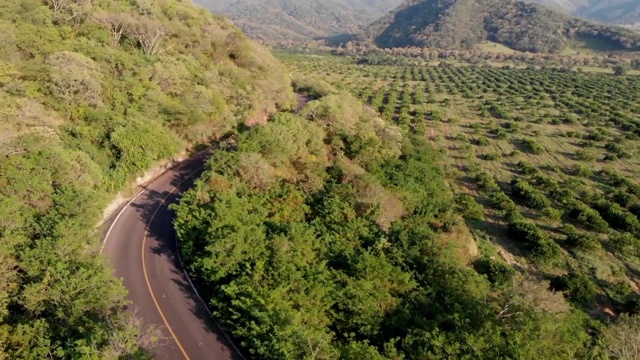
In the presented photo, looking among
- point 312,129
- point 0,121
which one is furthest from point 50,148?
point 312,129

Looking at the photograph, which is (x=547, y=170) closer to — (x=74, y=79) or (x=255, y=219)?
(x=255, y=219)

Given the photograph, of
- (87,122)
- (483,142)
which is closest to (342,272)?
(87,122)

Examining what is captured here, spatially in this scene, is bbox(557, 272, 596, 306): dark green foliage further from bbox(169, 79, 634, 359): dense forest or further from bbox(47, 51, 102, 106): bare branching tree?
bbox(47, 51, 102, 106): bare branching tree

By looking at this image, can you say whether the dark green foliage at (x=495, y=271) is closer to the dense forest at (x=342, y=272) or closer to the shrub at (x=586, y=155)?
the dense forest at (x=342, y=272)

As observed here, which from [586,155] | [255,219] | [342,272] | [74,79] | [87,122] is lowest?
[586,155]

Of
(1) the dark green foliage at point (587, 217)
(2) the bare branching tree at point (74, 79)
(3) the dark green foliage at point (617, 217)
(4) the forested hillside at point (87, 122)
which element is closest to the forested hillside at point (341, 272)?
(4) the forested hillside at point (87, 122)

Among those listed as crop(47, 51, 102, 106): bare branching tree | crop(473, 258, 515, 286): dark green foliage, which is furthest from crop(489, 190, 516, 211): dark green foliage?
crop(47, 51, 102, 106): bare branching tree

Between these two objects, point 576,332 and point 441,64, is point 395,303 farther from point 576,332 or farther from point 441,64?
point 441,64
